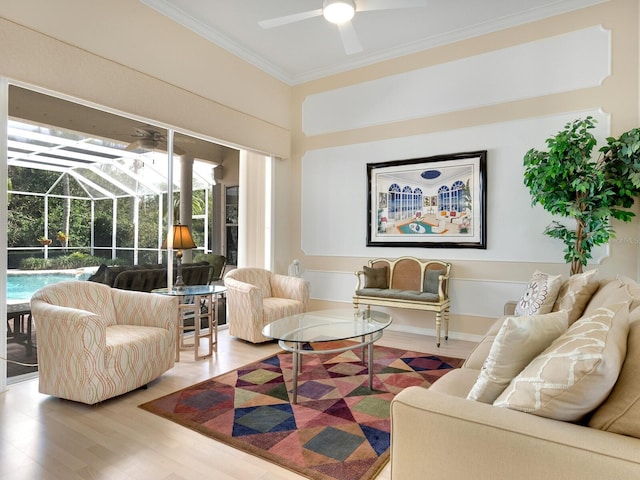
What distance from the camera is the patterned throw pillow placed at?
8.67 feet

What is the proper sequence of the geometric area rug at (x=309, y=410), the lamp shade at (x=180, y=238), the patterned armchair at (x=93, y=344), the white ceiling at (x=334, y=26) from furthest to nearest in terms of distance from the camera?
the white ceiling at (x=334, y=26)
the lamp shade at (x=180, y=238)
the patterned armchair at (x=93, y=344)
the geometric area rug at (x=309, y=410)

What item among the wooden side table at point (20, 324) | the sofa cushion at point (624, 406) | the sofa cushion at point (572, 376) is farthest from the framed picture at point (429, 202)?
the wooden side table at point (20, 324)

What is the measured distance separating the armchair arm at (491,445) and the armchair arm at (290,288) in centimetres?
327

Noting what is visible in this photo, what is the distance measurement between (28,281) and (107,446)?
1.68 metres

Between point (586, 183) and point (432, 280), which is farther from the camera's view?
point (432, 280)

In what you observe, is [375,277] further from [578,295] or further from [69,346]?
[69,346]

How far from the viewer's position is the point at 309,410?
2.53 m

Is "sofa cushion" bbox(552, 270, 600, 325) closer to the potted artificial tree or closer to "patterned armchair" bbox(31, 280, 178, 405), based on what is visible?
the potted artificial tree

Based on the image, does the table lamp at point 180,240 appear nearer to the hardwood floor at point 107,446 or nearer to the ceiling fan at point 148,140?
the ceiling fan at point 148,140

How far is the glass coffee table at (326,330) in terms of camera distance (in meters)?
2.67

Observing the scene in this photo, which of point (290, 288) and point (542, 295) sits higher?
point (542, 295)

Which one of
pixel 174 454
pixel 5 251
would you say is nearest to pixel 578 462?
pixel 174 454

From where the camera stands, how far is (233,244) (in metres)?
5.03

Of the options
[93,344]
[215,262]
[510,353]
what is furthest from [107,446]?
[215,262]
